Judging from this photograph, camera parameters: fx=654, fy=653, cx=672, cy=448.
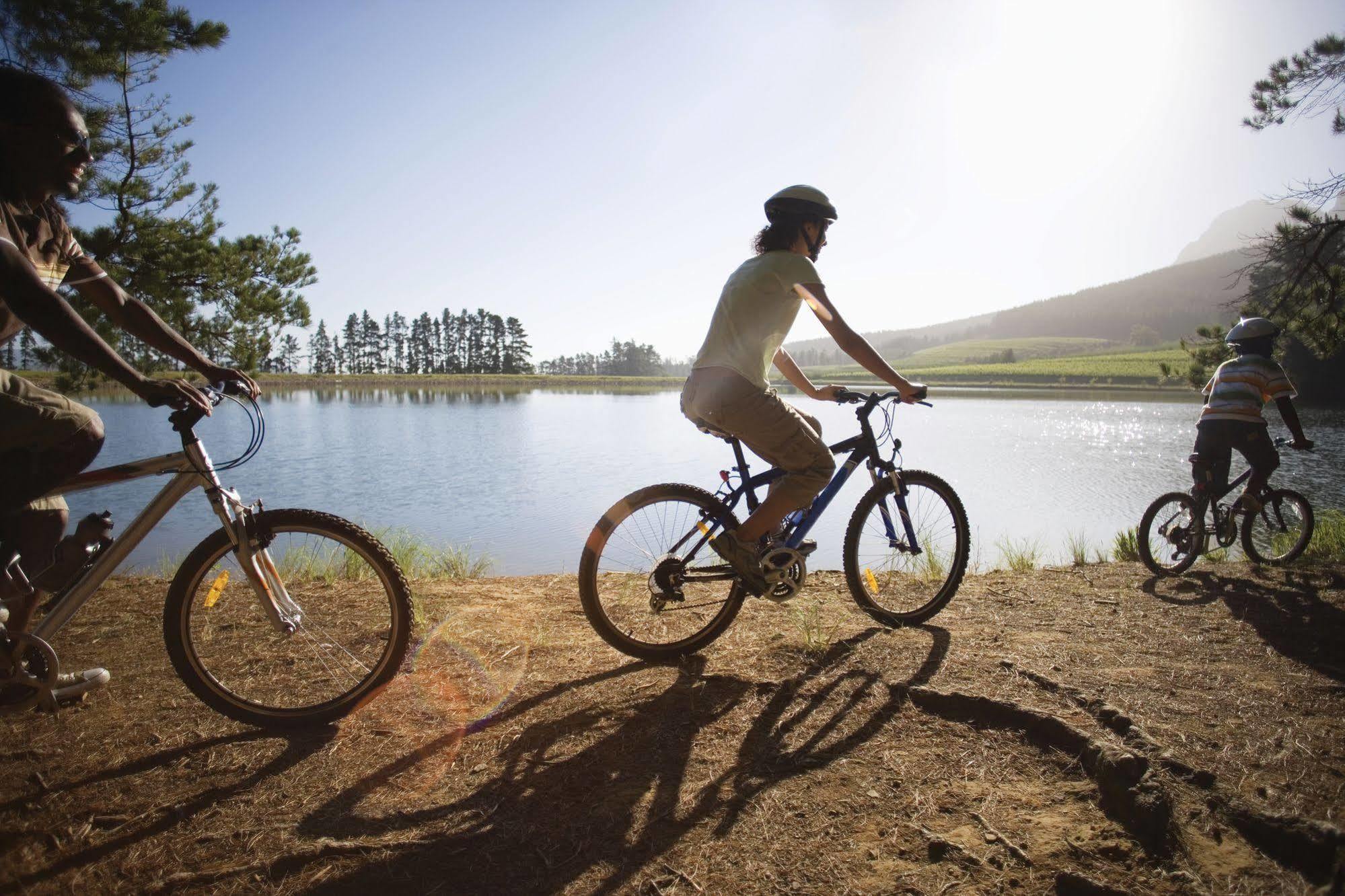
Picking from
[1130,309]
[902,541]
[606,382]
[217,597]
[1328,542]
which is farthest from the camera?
[1130,309]

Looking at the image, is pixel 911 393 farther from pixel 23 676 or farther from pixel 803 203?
pixel 23 676

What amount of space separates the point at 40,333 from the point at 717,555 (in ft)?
9.38

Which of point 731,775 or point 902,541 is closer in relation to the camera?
point 731,775

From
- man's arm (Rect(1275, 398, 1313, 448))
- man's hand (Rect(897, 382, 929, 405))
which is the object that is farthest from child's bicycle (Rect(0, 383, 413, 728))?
man's arm (Rect(1275, 398, 1313, 448))

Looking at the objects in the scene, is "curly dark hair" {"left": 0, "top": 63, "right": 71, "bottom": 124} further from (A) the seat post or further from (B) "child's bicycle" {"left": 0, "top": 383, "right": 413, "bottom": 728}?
(A) the seat post

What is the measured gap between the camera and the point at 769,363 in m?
3.30

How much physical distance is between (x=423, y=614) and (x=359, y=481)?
1068 centimetres

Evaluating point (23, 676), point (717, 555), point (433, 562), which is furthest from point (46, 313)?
point (433, 562)

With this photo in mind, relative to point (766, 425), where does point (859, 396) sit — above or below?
above

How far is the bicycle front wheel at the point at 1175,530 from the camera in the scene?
17.5 ft

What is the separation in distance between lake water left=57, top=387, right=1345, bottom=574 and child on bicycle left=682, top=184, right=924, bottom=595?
3277 millimetres

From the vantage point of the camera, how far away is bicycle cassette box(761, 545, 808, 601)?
3.36 metres

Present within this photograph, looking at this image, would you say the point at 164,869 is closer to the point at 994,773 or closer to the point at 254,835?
the point at 254,835

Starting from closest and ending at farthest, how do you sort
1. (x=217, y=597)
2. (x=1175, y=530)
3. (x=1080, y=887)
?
(x=1080, y=887) → (x=217, y=597) → (x=1175, y=530)
